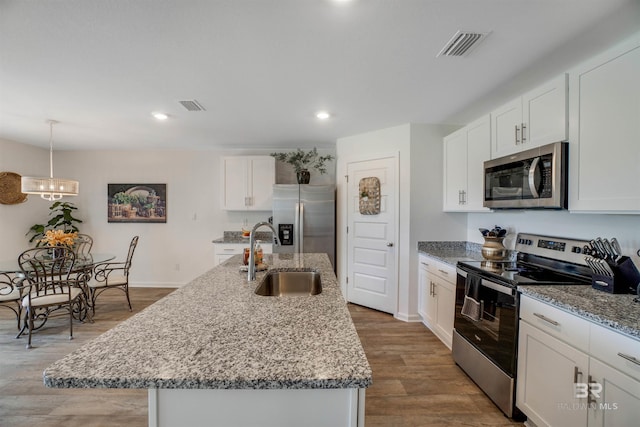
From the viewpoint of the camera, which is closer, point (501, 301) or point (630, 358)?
point (630, 358)

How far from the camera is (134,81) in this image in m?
2.30

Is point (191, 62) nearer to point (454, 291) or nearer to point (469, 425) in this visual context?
point (454, 291)

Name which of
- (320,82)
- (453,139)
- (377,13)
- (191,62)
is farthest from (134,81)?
(453,139)

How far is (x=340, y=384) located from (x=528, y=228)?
8.62 ft

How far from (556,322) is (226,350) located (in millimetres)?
1692

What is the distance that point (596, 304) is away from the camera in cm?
141

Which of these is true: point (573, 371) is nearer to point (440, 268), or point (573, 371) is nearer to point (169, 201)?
point (440, 268)

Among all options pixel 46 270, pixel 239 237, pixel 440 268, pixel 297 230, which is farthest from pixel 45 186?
pixel 440 268

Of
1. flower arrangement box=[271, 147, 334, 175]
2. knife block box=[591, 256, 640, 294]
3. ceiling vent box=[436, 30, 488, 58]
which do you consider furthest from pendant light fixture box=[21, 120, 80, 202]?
knife block box=[591, 256, 640, 294]

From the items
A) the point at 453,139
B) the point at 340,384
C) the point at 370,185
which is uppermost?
the point at 453,139

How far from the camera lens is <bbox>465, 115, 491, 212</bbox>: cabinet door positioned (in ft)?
8.51

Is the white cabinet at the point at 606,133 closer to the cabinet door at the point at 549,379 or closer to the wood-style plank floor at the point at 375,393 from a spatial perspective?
the cabinet door at the point at 549,379

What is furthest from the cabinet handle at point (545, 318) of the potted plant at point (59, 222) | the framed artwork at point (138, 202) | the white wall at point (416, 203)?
the potted plant at point (59, 222)

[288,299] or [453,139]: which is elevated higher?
[453,139]
